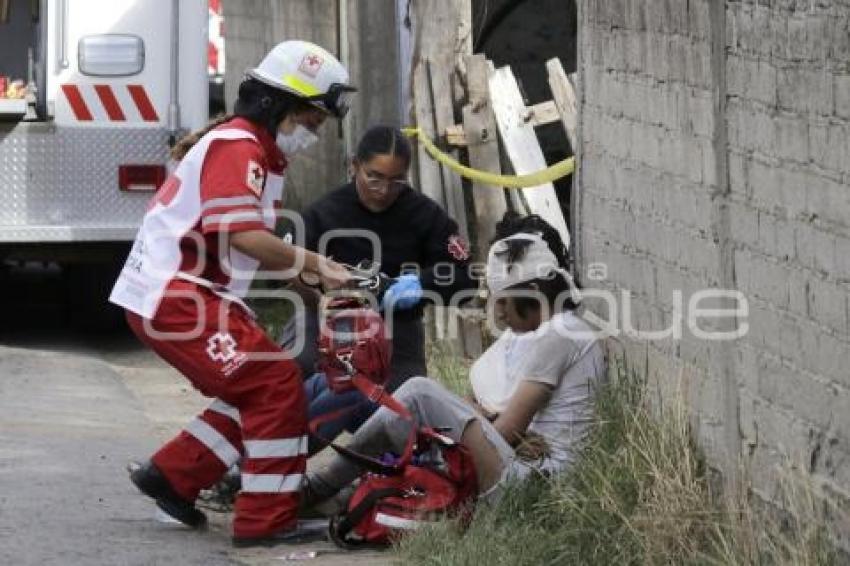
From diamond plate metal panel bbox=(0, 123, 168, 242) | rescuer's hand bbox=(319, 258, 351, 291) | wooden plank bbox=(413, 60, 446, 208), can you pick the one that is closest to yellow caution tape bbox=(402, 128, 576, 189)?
wooden plank bbox=(413, 60, 446, 208)

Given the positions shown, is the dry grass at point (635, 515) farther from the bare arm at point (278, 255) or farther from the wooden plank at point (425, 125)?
the wooden plank at point (425, 125)

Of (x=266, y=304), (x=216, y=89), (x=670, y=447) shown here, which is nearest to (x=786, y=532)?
(x=670, y=447)

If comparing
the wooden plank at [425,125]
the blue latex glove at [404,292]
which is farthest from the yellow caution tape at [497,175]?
the blue latex glove at [404,292]

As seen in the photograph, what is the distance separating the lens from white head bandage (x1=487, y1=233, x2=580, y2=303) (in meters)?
6.82

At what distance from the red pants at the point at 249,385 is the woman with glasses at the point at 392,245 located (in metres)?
0.71

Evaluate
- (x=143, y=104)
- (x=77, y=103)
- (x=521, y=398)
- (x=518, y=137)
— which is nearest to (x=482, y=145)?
(x=518, y=137)

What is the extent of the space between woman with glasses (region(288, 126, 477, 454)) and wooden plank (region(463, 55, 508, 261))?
2.59 metres

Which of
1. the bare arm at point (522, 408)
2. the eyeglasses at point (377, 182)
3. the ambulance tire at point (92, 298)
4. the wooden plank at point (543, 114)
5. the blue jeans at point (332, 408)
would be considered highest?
the wooden plank at point (543, 114)

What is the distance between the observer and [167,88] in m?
11.4

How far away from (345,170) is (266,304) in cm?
135

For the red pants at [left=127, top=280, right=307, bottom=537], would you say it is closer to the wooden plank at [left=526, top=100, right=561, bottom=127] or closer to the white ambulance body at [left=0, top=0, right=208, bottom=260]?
the wooden plank at [left=526, top=100, right=561, bottom=127]

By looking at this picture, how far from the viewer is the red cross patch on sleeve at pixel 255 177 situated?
6.57m

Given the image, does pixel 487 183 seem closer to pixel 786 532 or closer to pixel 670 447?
pixel 670 447

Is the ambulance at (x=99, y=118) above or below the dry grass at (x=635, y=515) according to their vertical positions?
above
